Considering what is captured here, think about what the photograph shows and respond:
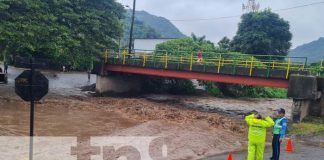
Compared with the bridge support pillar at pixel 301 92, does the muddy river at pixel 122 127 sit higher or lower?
lower

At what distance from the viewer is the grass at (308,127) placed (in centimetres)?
2053

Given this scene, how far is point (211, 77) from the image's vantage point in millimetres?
29203

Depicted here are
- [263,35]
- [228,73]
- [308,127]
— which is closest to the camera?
[308,127]

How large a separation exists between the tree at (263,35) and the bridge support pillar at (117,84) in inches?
923

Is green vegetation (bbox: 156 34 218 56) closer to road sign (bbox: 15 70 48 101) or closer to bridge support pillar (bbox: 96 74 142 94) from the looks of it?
bridge support pillar (bbox: 96 74 142 94)

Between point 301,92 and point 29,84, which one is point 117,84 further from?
point 29,84

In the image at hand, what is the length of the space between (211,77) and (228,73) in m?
1.64

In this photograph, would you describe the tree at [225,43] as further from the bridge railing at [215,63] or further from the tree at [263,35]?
the bridge railing at [215,63]

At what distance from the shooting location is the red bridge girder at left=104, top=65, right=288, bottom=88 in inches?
1019

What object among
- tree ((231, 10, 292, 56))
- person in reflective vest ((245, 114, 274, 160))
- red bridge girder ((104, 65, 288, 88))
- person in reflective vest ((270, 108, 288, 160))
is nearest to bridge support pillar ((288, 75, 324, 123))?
red bridge girder ((104, 65, 288, 88))

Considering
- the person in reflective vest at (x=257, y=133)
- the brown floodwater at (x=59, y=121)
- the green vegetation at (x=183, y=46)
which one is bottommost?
the brown floodwater at (x=59, y=121)

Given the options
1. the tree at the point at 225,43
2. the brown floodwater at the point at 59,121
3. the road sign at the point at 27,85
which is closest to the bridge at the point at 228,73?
the brown floodwater at the point at 59,121

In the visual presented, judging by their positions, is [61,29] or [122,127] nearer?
[122,127]

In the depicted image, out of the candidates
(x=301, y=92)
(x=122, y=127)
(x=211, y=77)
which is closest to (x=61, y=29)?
(x=211, y=77)
